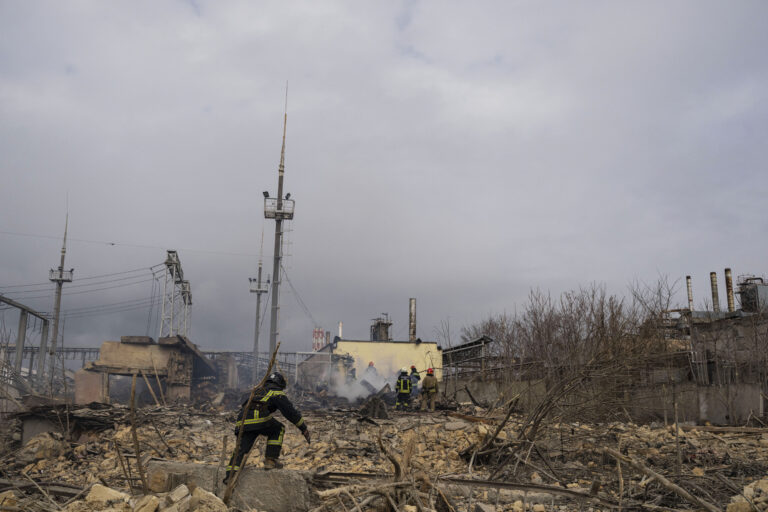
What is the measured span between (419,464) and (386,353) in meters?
36.3

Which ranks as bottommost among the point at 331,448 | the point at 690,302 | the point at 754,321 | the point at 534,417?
the point at 331,448

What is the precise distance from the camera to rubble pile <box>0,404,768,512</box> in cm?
485

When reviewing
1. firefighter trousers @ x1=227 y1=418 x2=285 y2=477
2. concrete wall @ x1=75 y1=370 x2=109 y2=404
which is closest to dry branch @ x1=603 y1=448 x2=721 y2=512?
firefighter trousers @ x1=227 y1=418 x2=285 y2=477

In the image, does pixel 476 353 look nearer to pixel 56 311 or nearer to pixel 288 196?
pixel 288 196

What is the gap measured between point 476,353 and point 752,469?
19604mm

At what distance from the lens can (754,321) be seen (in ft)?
64.2

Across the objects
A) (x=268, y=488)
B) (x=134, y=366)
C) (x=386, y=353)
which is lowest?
(x=268, y=488)

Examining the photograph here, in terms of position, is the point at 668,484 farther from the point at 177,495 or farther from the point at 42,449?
the point at 42,449

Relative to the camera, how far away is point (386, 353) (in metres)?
42.1

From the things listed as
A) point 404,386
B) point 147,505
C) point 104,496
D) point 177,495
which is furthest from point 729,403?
point 104,496

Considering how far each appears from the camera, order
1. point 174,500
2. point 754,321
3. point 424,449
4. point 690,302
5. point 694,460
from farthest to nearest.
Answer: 1. point 690,302
2. point 754,321
3. point 424,449
4. point 694,460
5. point 174,500

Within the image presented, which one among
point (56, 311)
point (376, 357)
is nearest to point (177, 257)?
point (56, 311)

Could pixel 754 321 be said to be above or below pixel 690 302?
below

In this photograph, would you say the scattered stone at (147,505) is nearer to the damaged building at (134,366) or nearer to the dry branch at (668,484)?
the dry branch at (668,484)
